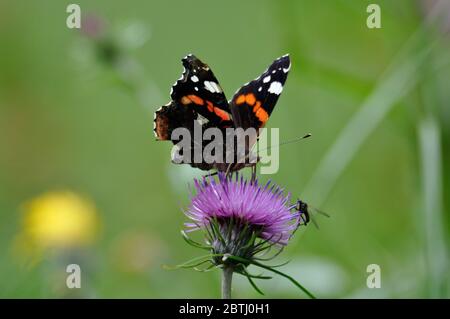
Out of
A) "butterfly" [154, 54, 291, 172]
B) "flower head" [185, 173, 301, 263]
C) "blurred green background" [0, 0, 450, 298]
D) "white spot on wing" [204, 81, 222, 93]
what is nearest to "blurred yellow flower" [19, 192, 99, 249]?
"blurred green background" [0, 0, 450, 298]

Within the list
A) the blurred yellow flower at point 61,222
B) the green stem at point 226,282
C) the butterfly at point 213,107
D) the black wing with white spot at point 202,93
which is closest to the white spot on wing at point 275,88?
the butterfly at point 213,107

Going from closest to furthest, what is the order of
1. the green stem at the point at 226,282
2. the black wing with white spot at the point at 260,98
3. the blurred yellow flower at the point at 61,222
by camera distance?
1. the green stem at the point at 226,282
2. the black wing with white spot at the point at 260,98
3. the blurred yellow flower at the point at 61,222

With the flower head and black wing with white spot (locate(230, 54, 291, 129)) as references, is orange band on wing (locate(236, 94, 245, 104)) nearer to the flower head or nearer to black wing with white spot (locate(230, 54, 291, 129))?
black wing with white spot (locate(230, 54, 291, 129))

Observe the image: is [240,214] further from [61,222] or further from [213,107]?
[61,222]

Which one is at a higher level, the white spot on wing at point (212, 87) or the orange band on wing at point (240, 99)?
the white spot on wing at point (212, 87)

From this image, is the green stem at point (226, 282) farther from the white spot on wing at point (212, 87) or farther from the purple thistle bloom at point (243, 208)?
the white spot on wing at point (212, 87)

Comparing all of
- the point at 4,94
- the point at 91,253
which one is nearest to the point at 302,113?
the point at 91,253
